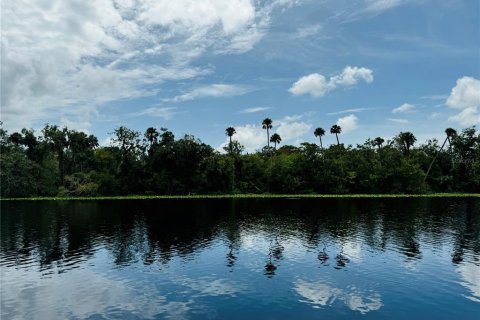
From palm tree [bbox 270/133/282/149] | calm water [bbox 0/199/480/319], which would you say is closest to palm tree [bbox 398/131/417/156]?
palm tree [bbox 270/133/282/149]

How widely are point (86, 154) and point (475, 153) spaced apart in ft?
535

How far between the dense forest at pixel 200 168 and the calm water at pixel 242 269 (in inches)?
3010

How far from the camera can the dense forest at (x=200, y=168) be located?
148 metres

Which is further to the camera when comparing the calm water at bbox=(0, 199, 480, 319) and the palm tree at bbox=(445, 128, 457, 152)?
the palm tree at bbox=(445, 128, 457, 152)

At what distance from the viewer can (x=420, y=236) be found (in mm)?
57844

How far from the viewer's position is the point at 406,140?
170 m

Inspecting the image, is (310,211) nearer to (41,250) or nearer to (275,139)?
(41,250)

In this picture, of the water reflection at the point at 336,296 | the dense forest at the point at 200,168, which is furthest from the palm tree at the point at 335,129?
the water reflection at the point at 336,296

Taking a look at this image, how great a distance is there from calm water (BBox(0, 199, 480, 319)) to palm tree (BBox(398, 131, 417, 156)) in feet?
334

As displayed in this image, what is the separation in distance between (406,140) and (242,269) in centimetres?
14882

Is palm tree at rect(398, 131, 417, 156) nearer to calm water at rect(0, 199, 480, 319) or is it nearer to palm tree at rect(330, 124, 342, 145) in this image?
palm tree at rect(330, 124, 342, 145)

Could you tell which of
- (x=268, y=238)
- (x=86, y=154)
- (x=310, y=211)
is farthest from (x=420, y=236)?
(x=86, y=154)

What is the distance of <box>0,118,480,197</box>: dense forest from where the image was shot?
14800cm

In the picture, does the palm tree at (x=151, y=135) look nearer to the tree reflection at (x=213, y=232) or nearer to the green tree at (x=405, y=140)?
the tree reflection at (x=213, y=232)
